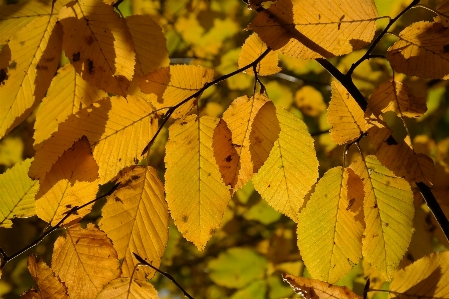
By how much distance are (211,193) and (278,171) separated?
0.12 m

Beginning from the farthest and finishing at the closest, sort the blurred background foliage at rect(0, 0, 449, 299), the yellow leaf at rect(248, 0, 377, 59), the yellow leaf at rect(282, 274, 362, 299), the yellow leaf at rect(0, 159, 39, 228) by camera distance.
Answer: the blurred background foliage at rect(0, 0, 449, 299) < the yellow leaf at rect(0, 159, 39, 228) < the yellow leaf at rect(282, 274, 362, 299) < the yellow leaf at rect(248, 0, 377, 59)

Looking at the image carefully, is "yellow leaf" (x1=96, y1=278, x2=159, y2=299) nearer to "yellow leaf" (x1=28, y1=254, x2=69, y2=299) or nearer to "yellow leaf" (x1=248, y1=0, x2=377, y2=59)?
"yellow leaf" (x1=28, y1=254, x2=69, y2=299)

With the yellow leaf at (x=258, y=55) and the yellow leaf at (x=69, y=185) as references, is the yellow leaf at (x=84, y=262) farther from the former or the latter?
the yellow leaf at (x=258, y=55)

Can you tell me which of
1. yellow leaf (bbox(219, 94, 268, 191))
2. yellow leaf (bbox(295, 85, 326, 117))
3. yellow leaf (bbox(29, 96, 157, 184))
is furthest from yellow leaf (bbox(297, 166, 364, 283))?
yellow leaf (bbox(295, 85, 326, 117))

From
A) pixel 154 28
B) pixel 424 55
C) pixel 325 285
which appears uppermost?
pixel 154 28

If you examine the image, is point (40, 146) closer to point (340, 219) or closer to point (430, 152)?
point (340, 219)

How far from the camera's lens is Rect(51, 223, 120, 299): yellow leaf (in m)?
0.63

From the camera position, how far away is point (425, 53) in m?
0.51

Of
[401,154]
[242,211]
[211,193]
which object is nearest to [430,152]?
[242,211]

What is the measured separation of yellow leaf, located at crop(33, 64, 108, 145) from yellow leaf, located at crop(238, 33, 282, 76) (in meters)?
0.22

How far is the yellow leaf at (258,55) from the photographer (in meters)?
0.60

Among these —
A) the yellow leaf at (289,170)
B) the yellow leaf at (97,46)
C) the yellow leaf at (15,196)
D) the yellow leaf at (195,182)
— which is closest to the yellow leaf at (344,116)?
the yellow leaf at (289,170)

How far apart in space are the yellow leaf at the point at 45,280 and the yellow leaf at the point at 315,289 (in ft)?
1.21

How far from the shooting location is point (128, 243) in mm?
617
